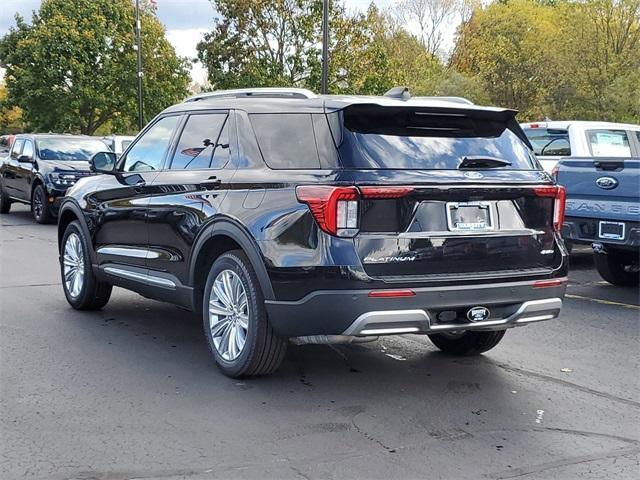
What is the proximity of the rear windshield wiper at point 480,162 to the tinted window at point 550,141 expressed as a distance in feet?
21.2

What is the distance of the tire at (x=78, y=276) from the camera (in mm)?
7246

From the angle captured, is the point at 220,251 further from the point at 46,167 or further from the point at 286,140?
the point at 46,167

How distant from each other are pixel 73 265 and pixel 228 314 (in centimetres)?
289

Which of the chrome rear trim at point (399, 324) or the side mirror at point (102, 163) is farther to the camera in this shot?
the side mirror at point (102, 163)

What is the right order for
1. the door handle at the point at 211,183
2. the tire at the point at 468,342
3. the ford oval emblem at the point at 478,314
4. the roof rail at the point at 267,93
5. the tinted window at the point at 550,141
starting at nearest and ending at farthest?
the ford oval emblem at the point at 478,314, the door handle at the point at 211,183, the roof rail at the point at 267,93, the tire at the point at 468,342, the tinted window at the point at 550,141

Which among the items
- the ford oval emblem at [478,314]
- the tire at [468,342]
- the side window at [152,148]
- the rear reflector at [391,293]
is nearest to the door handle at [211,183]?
the side window at [152,148]

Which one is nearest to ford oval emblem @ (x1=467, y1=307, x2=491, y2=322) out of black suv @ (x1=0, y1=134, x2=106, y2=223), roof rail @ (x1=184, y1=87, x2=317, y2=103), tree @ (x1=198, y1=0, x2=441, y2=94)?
roof rail @ (x1=184, y1=87, x2=317, y2=103)

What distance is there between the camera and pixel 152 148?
6504 millimetres

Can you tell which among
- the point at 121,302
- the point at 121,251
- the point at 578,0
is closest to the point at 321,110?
the point at 121,251

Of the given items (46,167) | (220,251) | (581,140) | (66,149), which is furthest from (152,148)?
(66,149)

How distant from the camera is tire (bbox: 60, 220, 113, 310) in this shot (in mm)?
7246

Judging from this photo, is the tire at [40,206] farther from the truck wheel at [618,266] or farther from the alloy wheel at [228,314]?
the alloy wheel at [228,314]

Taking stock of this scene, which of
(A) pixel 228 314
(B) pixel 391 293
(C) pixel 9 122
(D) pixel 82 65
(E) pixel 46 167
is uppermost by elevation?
(D) pixel 82 65

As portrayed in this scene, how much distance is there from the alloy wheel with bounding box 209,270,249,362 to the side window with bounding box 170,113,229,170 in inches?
32.8
